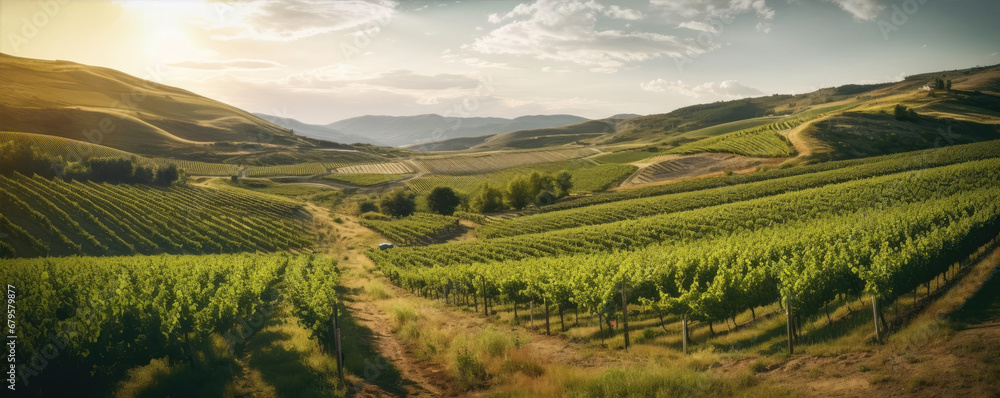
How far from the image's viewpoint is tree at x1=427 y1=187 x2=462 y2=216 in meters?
87.1

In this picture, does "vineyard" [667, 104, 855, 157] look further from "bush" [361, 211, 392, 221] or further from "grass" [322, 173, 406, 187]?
"grass" [322, 173, 406, 187]

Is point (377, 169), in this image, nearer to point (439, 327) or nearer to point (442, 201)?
point (442, 201)

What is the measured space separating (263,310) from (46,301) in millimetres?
8534

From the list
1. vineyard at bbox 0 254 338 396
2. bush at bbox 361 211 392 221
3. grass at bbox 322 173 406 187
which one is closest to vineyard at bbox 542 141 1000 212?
bush at bbox 361 211 392 221

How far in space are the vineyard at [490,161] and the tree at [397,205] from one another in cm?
4363

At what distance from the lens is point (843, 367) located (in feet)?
41.9

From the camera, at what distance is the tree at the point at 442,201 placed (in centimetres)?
8706

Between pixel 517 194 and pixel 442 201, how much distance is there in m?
14.2

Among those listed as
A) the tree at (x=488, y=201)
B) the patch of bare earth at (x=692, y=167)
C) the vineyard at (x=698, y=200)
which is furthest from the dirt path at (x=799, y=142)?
the tree at (x=488, y=201)

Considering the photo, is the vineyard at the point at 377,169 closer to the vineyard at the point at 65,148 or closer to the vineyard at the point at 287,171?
the vineyard at the point at 287,171

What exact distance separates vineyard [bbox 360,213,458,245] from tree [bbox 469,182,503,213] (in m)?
10.4

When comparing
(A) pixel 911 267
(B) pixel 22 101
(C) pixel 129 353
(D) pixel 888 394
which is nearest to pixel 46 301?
(C) pixel 129 353

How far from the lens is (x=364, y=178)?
12131 centimetres

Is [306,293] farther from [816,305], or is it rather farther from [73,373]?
[816,305]
